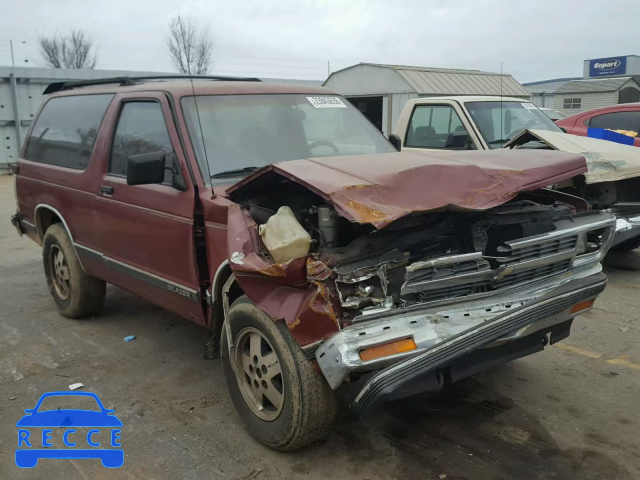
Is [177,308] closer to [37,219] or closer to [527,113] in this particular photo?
[37,219]

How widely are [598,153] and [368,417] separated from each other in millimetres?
3597

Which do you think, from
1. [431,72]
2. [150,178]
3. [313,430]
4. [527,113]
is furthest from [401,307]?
[431,72]

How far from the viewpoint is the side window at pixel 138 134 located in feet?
13.0

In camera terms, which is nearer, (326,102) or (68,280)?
(326,102)

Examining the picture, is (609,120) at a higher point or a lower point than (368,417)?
higher

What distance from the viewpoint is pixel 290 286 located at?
110 inches

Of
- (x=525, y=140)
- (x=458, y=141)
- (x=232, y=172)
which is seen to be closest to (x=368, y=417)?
(x=232, y=172)

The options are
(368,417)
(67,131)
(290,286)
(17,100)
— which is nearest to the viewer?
(290,286)

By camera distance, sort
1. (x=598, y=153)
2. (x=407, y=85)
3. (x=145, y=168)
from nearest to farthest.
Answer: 1. (x=145, y=168)
2. (x=598, y=153)
3. (x=407, y=85)

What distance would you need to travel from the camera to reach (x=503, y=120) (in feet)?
25.0

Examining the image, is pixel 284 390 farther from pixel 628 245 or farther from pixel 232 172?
pixel 628 245

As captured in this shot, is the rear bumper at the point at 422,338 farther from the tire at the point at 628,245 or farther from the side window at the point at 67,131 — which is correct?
the tire at the point at 628,245

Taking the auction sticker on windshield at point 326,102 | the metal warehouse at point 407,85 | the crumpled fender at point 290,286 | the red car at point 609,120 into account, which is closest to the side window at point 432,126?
the red car at point 609,120

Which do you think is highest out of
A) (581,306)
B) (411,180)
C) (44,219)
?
(411,180)
